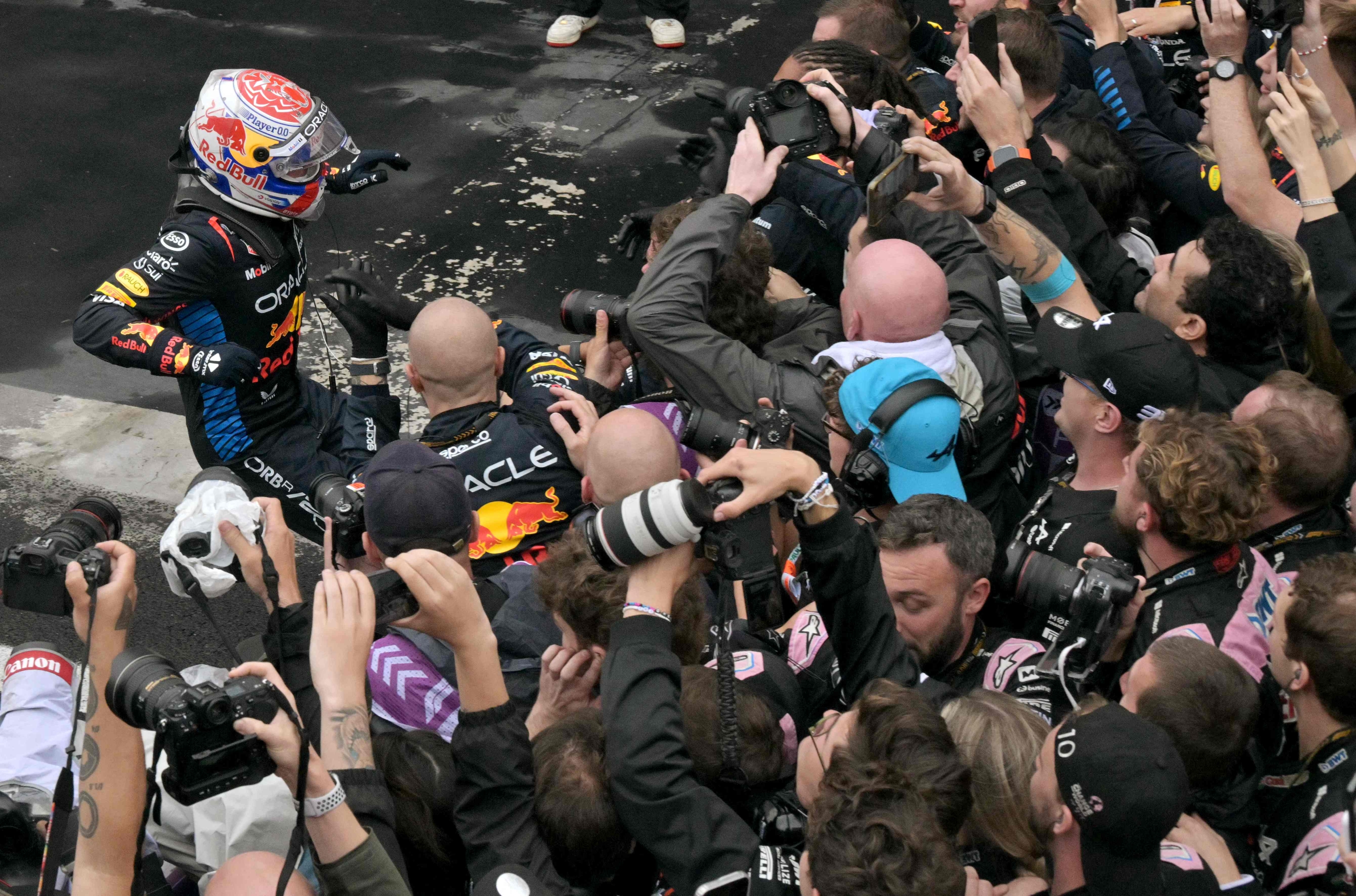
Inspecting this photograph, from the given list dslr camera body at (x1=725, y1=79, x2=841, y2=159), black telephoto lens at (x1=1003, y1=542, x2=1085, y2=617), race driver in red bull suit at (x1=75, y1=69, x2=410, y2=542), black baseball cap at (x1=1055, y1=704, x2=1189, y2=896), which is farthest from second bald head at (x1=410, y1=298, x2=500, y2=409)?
black baseball cap at (x1=1055, y1=704, x2=1189, y2=896)

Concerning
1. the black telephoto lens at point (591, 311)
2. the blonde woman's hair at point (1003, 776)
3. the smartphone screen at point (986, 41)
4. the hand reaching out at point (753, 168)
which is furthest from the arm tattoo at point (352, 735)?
the smartphone screen at point (986, 41)

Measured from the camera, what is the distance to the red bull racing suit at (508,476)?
13.5 ft

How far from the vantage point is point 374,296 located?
498 cm

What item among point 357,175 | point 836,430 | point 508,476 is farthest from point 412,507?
point 357,175

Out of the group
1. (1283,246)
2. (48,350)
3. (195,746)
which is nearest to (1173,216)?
(1283,246)

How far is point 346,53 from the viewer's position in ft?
32.9

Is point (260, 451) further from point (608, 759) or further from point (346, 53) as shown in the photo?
point (346, 53)

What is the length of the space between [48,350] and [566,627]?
→ 5.25 meters

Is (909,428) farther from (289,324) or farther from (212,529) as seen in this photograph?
(289,324)

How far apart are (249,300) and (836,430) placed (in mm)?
2784

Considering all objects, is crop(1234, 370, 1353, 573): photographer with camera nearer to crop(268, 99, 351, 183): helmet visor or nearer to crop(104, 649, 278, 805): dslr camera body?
crop(104, 649, 278, 805): dslr camera body

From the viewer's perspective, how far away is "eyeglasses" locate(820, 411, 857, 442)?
11.9 feet

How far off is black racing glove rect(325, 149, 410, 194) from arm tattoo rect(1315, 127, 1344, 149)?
3.63 meters

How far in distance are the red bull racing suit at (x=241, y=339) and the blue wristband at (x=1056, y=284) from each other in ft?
8.77
